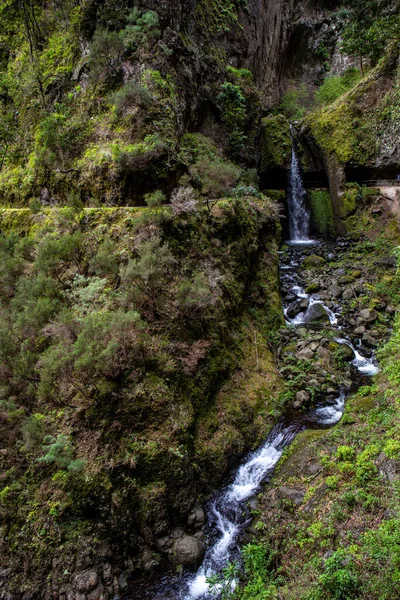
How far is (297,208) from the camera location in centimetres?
2161

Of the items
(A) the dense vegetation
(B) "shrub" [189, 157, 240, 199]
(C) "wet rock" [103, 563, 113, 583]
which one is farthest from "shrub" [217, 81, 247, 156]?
(C) "wet rock" [103, 563, 113, 583]

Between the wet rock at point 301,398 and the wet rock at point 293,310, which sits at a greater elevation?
the wet rock at point 293,310

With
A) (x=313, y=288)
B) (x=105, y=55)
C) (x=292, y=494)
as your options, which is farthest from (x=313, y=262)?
(x=292, y=494)

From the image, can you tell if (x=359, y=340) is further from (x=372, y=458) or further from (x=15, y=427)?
(x=15, y=427)

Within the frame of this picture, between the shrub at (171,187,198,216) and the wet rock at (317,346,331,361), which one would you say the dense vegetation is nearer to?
the shrub at (171,187,198,216)

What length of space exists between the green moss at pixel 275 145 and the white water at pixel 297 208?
1332 mm

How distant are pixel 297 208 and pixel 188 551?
20.0 metres

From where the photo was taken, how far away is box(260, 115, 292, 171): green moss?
21203 millimetres

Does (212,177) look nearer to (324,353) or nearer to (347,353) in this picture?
(324,353)

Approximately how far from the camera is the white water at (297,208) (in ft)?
69.6

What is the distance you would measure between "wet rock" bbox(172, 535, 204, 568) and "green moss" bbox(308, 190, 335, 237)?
60.4 feet

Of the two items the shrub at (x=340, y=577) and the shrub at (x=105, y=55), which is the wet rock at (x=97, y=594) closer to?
the shrub at (x=340, y=577)

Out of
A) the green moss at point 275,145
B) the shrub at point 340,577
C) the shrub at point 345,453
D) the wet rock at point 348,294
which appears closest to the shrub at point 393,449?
the shrub at point 345,453

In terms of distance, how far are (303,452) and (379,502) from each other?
7.61 ft
